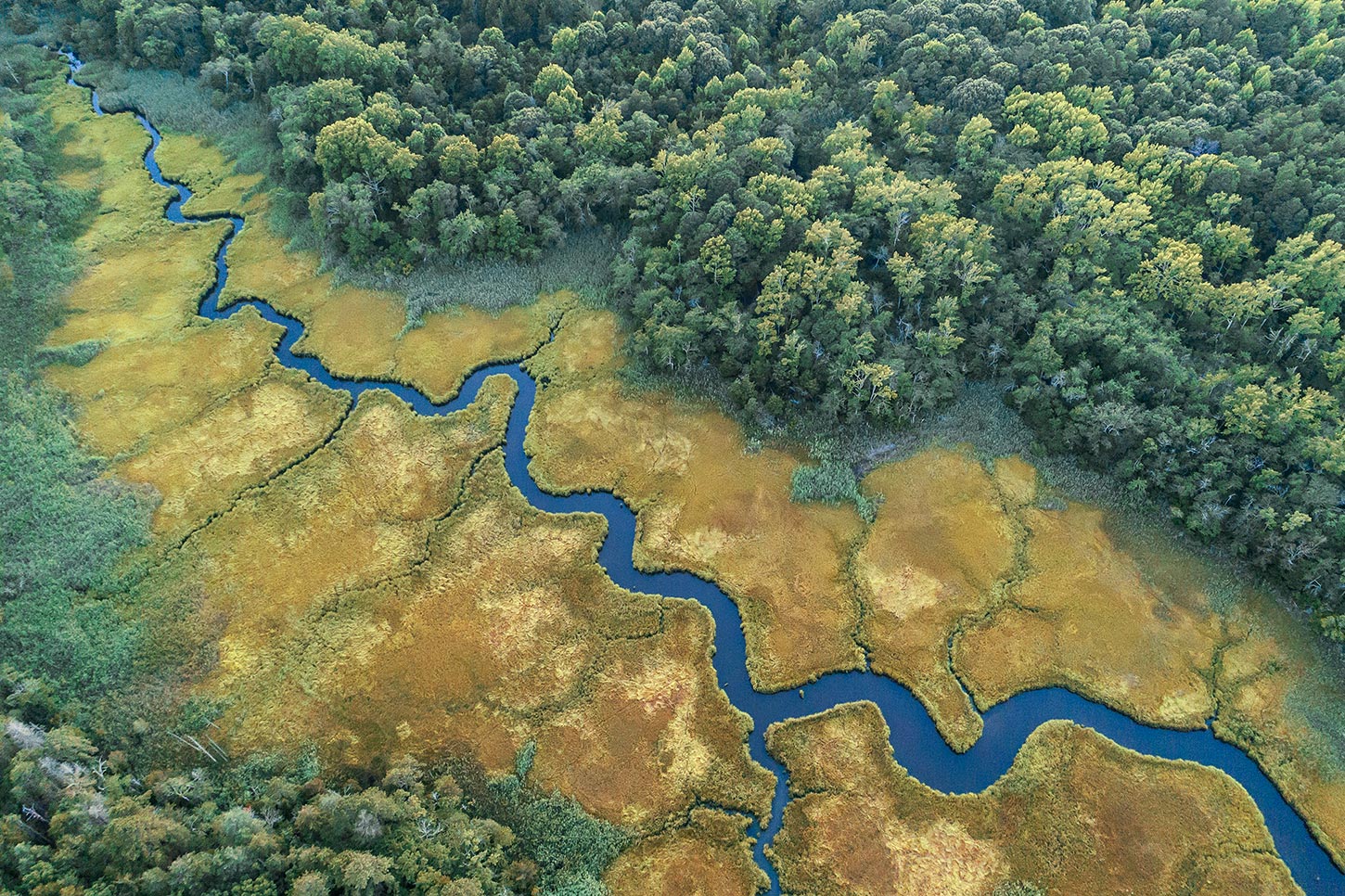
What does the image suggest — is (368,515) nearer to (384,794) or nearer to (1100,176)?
(384,794)

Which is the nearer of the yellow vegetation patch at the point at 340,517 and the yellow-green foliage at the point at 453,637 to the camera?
the yellow-green foliage at the point at 453,637

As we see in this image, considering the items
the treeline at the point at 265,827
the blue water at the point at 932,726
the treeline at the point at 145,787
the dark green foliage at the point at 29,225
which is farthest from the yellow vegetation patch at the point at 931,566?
the dark green foliage at the point at 29,225

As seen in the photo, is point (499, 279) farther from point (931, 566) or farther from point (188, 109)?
point (188, 109)

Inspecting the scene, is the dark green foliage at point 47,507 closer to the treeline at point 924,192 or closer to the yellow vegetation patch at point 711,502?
the treeline at point 924,192

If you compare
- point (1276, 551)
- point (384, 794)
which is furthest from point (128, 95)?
point (1276, 551)

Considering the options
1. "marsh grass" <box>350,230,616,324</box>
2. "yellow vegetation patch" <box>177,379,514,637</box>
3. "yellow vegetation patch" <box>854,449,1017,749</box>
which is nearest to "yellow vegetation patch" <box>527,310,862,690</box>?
"yellow vegetation patch" <box>854,449,1017,749</box>

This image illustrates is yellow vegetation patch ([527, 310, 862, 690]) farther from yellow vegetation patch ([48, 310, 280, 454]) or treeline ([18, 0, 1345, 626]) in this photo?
yellow vegetation patch ([48, 310, 280, 454])
